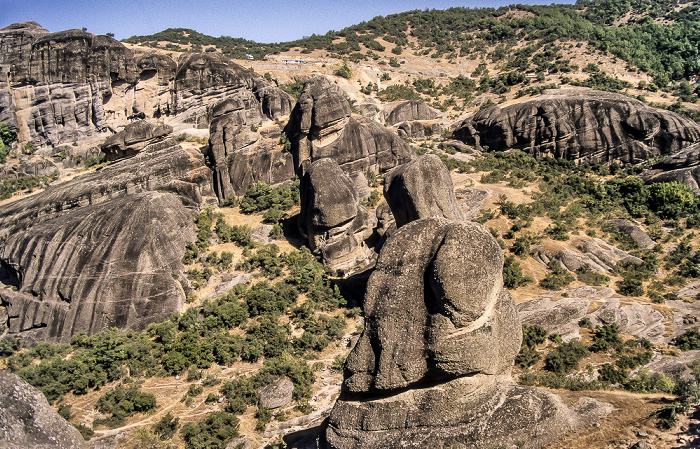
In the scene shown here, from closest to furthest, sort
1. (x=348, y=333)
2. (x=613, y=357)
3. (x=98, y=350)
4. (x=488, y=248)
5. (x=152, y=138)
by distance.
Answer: (x=488, y=248) → (x=613, y=357) → (x=98, y=350) → (x=348, y=333) → (x=152, y=138)

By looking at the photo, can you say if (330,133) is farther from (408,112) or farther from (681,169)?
(681,169)

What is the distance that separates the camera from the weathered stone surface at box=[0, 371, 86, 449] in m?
10.7

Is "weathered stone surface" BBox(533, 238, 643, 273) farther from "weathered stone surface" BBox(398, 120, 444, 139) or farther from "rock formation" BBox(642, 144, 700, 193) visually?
"weathered stone surface" BBox(398, 120, 444, 139)

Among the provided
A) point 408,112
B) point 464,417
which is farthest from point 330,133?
point 464,417

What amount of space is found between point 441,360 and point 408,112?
4579cm

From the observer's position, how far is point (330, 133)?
33469 mm

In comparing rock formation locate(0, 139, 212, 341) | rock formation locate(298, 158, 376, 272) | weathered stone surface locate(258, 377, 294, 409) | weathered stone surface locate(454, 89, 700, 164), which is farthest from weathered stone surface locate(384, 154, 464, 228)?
weathered stone surface locate(454, 89, 700, 164)

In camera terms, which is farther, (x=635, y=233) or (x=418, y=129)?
(x=418, y=129)

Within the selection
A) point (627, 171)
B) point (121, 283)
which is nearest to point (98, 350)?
point (121, 283)

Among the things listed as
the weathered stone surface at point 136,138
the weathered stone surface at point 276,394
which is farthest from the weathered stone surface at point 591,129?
the weathered stone surface at point 276,394

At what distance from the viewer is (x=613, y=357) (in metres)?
16.4

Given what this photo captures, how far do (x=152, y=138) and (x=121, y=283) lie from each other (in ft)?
52.4

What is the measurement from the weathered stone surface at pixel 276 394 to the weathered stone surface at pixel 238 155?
19484 mm

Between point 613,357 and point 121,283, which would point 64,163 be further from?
point 613,357
